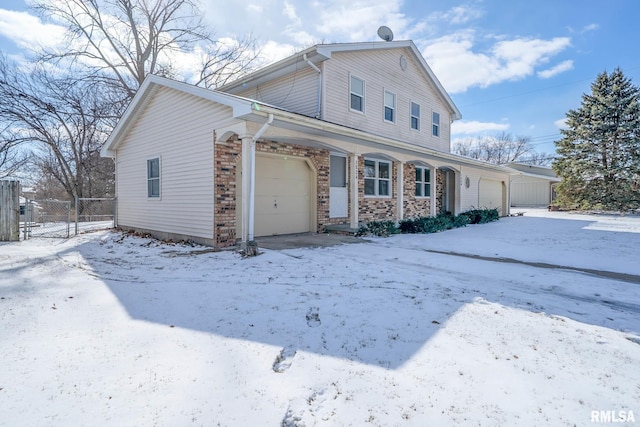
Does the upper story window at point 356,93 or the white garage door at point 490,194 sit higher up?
the upper story window at point 356,93

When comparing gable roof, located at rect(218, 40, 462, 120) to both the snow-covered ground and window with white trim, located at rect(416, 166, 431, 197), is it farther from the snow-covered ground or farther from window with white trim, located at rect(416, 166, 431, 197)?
the snow-covered ground

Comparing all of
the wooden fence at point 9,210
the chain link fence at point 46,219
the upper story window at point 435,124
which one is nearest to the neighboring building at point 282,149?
the upper story window at point 435,124

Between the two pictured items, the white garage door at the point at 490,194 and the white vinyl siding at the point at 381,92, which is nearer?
the white vinyl siding at the point at 381,92

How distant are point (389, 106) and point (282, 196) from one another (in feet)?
20.1

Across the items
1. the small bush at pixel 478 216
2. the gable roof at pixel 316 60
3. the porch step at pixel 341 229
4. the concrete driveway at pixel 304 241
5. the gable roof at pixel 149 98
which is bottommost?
the concrete driveway at pixel 304 241

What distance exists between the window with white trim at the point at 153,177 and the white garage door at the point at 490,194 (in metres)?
15.2

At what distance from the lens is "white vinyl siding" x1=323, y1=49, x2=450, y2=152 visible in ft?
34.5

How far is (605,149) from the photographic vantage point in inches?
853

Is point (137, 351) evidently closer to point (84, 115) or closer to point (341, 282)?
point (341, 282)

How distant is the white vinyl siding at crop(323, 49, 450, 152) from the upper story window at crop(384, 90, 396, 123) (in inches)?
7.3

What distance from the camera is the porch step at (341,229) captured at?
31.8ft

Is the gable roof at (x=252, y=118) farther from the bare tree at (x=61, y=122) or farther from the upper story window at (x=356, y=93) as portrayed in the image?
the bare tree at (x=61, y=122)

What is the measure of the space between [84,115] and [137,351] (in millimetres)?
21541

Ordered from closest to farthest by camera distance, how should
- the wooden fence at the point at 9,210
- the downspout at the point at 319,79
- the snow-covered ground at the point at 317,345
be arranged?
the snow-covered ground at the point at 317,345 → the wooden fence at the point at 9,210 → the downspout at the point at 319,79
